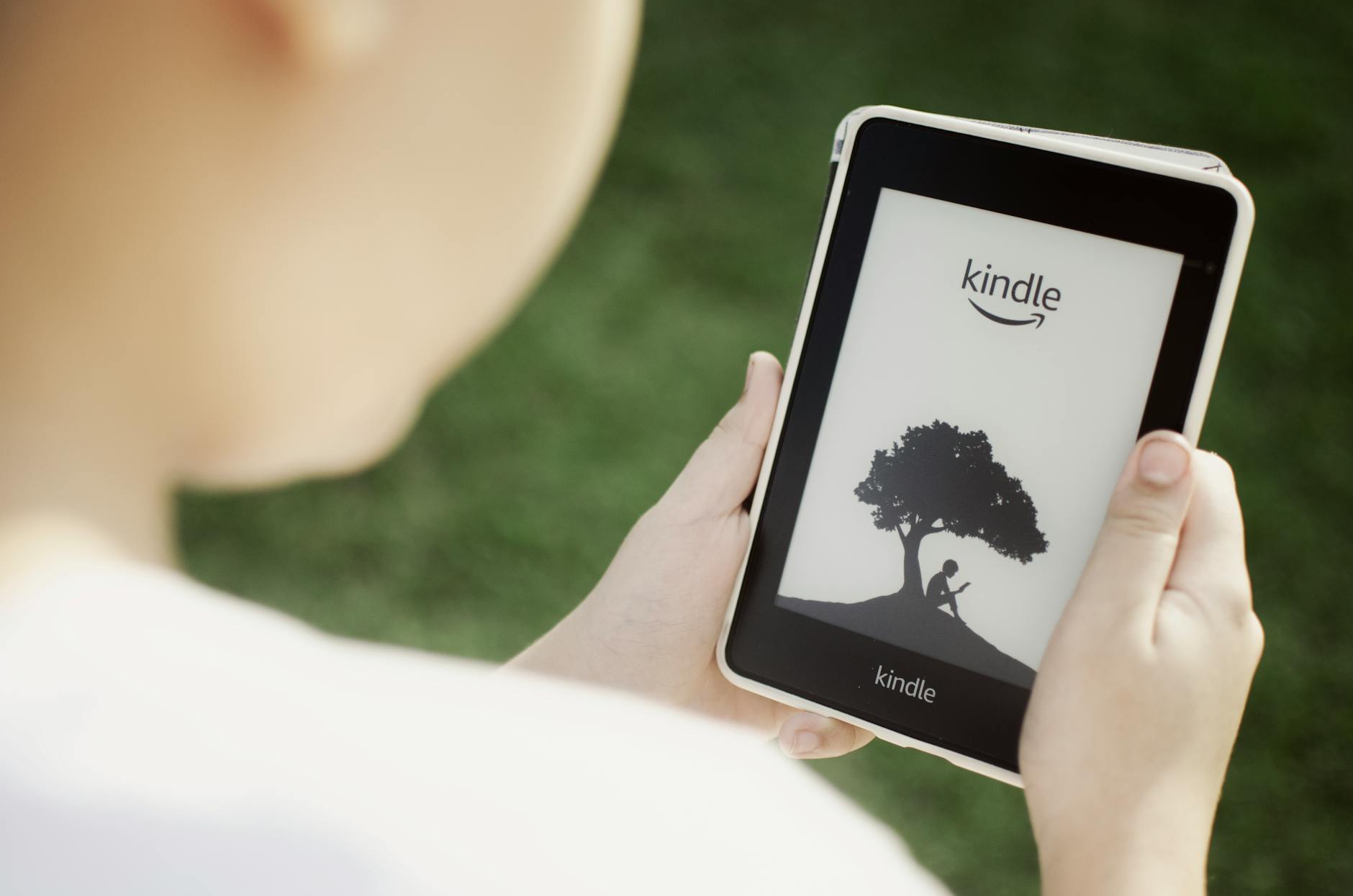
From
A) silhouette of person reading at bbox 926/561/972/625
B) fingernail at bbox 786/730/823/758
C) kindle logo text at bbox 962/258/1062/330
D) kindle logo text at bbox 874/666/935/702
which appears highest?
kindle logo text at bbox 962/258/1062/330

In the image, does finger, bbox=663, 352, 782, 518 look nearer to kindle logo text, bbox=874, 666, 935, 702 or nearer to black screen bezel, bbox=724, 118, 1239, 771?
black screen bezel, bbox=724, 118, 1239, 771

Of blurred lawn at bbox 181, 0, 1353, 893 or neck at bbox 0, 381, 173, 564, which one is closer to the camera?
neck at bbox 0, 381, 173, 564

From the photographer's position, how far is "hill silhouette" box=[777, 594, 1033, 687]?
3.49 feet

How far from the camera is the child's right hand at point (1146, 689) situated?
84 cm

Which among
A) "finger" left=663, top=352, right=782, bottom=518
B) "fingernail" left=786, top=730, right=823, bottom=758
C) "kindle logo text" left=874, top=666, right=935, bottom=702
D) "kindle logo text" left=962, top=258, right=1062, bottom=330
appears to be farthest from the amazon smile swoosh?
"fingernail" left=786, top=730, right=823, bottom=758

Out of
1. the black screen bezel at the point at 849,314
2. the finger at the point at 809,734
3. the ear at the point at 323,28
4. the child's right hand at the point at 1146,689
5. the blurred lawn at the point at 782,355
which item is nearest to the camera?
the ear at the point at 323,28

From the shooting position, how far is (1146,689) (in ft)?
2.88

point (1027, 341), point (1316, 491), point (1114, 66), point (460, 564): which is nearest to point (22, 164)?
point (1027, 341)

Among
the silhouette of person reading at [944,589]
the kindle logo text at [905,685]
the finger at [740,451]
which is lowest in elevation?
the kindle logo text at [905,685]

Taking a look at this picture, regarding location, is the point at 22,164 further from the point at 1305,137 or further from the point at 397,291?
the point at 1305,137

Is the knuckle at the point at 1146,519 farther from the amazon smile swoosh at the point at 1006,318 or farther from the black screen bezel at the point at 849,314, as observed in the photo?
the amazon smile swoosh at the point at 1006,318

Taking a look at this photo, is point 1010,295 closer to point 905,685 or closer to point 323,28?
point 905,685

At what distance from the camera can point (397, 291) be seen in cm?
58

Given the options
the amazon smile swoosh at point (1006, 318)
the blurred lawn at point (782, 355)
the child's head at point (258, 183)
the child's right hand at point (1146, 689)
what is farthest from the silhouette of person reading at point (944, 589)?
the blurred lawn at point (782, 355)
